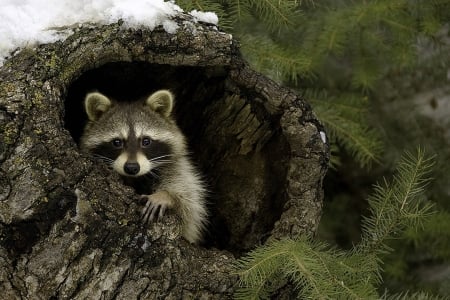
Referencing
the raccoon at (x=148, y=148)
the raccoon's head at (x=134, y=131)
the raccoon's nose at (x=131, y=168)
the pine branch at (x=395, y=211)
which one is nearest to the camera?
the pine branch at (x=395, y=211)

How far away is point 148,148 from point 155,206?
2.73 ft

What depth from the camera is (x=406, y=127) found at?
14.0 ft

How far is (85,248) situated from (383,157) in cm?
212

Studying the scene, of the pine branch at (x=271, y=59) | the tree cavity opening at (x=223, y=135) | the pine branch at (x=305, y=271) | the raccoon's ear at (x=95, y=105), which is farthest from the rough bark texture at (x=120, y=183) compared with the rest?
the raccoon's ear at (x=95, y=105)

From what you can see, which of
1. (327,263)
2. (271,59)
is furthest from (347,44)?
(327,263)

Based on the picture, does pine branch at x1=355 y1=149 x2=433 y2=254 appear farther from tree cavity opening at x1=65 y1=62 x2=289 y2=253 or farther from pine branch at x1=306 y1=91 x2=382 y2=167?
pine branch at x1=306 y1=91 x2=382 y2=167

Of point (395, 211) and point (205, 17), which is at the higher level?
point (205, 17)

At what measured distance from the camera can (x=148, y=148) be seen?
3.67 m

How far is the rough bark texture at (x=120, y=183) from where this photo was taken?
259 cm

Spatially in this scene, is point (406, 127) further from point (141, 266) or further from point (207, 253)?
point (141, 266)

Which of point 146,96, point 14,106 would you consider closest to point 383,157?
point 146,96

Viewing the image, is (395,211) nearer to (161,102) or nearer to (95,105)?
(161,102)

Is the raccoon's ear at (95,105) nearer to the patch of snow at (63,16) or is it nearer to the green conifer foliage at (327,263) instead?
the patch of snow at (63,16)

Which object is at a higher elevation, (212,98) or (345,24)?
(345,24)
